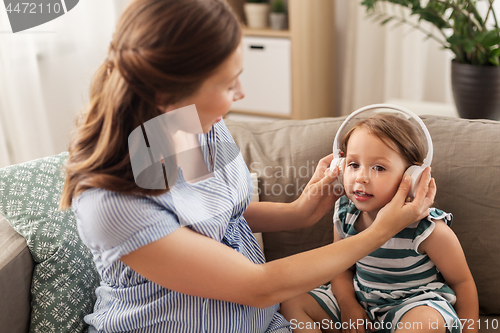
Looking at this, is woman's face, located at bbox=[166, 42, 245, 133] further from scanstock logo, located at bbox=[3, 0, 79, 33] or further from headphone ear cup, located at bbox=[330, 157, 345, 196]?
scanstock logo, located at bbox=[3, 0, 79, 33]

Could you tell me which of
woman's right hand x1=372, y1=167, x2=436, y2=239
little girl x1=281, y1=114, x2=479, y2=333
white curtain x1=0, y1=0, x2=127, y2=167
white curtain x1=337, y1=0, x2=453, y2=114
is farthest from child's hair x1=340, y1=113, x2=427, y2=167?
white curtain x1=337, y1=0, x2=453, y2=114

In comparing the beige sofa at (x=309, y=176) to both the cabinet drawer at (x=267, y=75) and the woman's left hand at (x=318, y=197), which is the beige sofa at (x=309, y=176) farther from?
the cabinet drawer at (x=267, y=75)

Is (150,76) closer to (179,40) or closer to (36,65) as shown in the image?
(179,40)

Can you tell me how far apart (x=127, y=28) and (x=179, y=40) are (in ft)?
0.32

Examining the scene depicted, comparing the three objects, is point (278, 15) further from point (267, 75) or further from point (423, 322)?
point (423, 322)

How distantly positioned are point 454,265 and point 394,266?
132mm

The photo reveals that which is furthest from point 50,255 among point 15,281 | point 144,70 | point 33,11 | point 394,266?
point 33,11

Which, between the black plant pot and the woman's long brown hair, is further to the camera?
the black plant pot

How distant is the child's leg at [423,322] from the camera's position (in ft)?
3.10

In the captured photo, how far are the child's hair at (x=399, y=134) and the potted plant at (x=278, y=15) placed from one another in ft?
4.92

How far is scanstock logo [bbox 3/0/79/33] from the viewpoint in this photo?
1.82m

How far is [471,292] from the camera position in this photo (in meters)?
1.03

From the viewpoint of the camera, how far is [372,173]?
1023 millimetres

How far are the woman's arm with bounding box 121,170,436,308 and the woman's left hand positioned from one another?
0.21 meters
